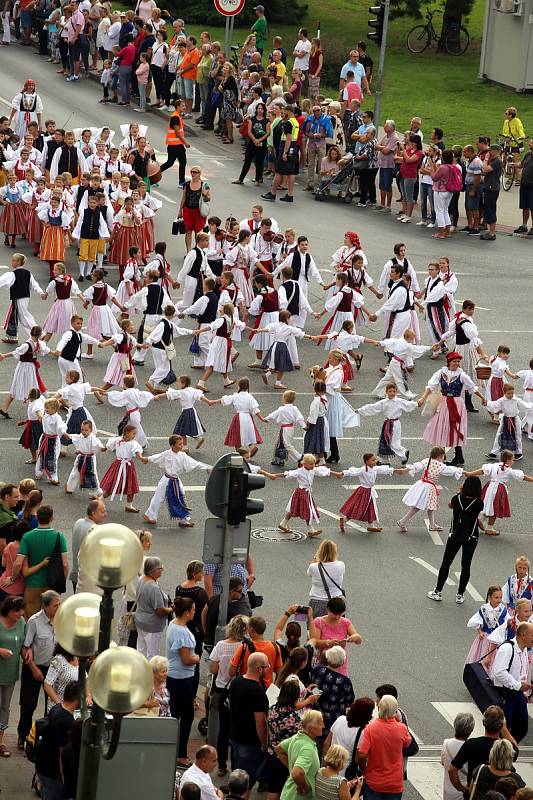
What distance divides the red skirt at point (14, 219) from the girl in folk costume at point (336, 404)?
9.87 meters

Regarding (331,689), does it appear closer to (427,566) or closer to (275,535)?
(427,566)

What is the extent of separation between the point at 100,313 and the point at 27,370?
3.05 m

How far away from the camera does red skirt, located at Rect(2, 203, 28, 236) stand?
28.5 m

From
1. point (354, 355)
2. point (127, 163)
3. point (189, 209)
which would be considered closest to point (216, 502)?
point (354, 355)

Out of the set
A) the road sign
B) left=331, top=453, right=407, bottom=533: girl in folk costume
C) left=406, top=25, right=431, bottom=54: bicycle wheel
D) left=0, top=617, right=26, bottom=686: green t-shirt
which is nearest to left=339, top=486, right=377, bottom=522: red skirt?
left=331, top=453, right=407, bottom=533: girl in folk costume

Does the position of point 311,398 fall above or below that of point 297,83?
below

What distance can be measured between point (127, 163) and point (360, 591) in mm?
14695

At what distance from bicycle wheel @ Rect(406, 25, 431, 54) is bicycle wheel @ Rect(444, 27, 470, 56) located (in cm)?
73

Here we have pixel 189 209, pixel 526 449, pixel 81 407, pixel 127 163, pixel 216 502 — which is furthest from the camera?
pixel 127 163

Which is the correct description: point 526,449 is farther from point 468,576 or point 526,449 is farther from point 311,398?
point 468,576

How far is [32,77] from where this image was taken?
1612 inches

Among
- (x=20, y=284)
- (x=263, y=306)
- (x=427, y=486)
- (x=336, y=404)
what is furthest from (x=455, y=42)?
(x=427, y=486)

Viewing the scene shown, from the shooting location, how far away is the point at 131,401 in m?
19.7

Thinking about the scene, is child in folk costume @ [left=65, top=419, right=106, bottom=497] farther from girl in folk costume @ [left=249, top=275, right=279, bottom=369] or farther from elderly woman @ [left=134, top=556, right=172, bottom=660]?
girl in folk costume @ [left=249, top=275, right=279, bottom=369]
